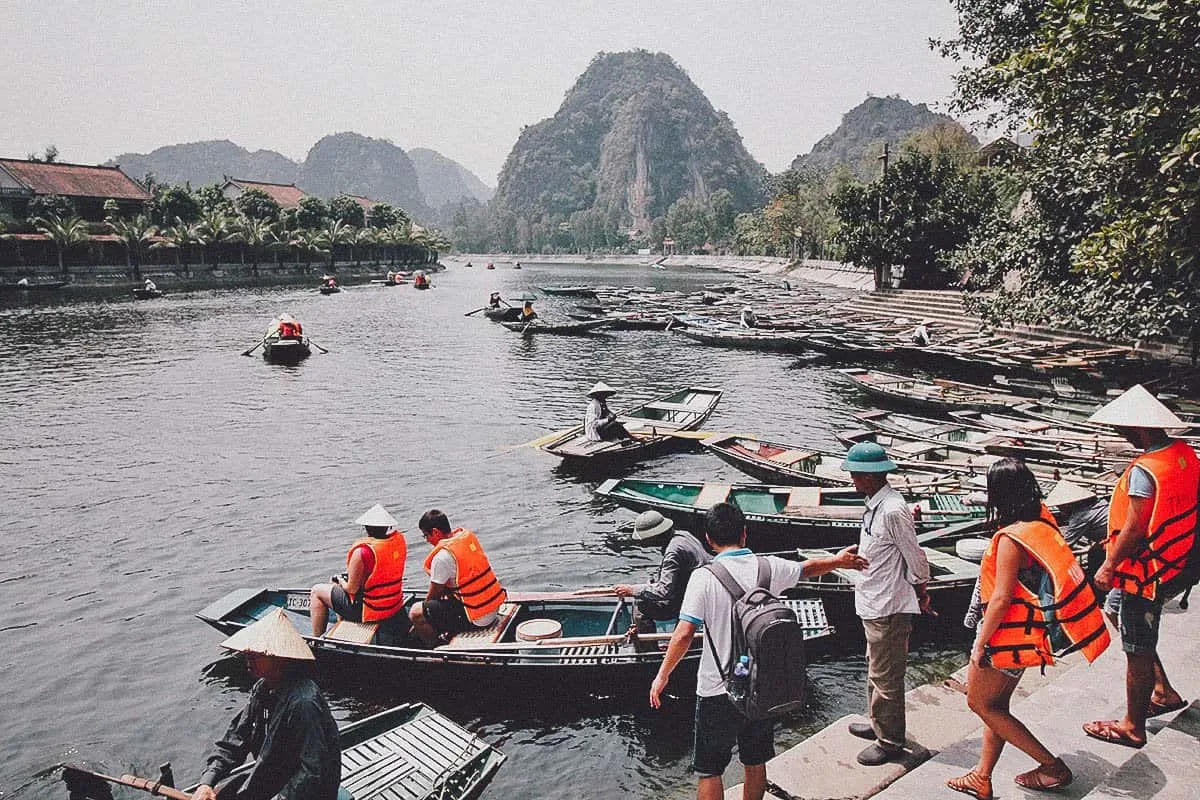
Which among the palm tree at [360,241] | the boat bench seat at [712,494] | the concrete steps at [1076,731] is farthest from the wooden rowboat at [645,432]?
the palm tree at [360,241]

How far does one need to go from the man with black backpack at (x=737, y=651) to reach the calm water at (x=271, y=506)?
3181 millimetres

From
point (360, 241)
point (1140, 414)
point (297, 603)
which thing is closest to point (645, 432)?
point (297, 603)

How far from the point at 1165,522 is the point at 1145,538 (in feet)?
0.69

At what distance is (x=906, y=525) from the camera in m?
5.67

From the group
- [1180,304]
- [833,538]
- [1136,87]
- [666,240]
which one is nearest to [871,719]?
[833,538]

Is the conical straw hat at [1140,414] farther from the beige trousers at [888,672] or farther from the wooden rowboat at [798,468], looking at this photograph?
the wooden rowboat at [798,468]

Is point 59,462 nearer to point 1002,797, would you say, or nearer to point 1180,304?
point 1002,797

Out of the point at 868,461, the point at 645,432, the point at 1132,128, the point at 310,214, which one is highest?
the point at 310,214

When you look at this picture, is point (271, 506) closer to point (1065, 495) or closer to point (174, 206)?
A: point (1065, 495)

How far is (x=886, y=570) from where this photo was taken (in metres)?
5.79

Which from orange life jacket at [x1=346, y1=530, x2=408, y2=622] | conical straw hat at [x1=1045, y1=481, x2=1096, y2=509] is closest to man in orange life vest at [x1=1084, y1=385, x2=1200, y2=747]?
conical straw hat at [x1=1045, y1=481, x2=1096, y2=509]

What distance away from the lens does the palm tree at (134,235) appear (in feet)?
231

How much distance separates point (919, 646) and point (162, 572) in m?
12.3

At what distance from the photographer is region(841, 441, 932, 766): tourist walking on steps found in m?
5.71
